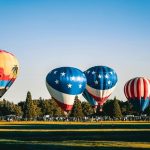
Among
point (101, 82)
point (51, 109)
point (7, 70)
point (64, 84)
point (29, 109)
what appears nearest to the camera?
point (7, 70)

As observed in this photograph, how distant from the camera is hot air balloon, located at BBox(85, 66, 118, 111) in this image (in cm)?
9669

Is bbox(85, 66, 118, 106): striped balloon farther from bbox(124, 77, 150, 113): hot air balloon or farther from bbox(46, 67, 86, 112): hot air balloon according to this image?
bbox(46, 67, 86, 112): hot air balloon

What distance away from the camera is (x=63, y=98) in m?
86.3

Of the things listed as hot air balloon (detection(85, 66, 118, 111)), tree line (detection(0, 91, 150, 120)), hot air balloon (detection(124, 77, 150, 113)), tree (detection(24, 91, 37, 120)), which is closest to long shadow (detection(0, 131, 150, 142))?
hot air balloon (detection(85, 66, 118, 111))

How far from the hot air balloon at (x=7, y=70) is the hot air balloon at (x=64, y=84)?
8.81 metres

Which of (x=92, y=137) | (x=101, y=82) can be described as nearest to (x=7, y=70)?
(x=101, y=82)

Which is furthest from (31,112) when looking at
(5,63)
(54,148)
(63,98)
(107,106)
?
(54,148)

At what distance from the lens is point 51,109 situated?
532ft

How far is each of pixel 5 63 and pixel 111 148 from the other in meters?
51.1

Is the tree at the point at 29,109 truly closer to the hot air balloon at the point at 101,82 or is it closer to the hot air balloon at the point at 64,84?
the hot air balloon at the point at 101,82

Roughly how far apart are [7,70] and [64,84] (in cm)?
1235

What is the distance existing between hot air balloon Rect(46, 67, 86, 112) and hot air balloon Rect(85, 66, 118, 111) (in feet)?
29.9

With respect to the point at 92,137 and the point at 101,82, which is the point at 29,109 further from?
the point at 92,137

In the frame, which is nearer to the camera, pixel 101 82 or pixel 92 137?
pixel 92 137
